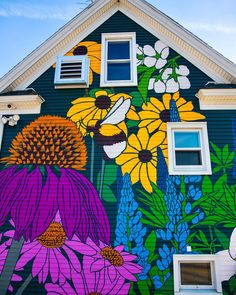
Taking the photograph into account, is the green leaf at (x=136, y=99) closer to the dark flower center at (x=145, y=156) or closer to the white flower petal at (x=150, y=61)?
the white flower petal at (x=150, y=61)

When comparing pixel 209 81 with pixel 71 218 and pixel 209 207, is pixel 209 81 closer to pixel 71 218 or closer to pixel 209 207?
pixel 209 207

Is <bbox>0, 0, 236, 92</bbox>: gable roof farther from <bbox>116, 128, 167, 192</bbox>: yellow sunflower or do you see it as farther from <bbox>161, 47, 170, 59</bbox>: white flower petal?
<bbox>116, 128, 167, 192</bbox>: yellow sunflower

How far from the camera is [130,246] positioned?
665cm

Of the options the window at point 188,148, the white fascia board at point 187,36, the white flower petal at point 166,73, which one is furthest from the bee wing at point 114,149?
the white fascia board at point 187,36

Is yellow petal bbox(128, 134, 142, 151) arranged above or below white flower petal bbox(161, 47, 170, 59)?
below

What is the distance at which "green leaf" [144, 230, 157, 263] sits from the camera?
6.60 meters

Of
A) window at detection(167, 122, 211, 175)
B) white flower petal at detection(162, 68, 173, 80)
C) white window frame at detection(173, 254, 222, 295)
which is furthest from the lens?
white flower petal at detection(162, 68, 173, 80)

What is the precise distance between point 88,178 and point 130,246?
1919mm

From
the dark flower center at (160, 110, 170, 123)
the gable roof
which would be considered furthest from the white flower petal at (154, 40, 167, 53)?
the dark flower center at (160, 110, 170, 123)

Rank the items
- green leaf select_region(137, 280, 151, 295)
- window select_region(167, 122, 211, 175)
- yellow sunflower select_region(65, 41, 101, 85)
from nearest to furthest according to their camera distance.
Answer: green leaf select_region(137, 280, 151, 295) → window select_region(167, 122, 211, 175) → yellow sunflower select_region(65, 41, 101, 85)

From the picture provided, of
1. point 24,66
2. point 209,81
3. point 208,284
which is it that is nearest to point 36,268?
point 208,284

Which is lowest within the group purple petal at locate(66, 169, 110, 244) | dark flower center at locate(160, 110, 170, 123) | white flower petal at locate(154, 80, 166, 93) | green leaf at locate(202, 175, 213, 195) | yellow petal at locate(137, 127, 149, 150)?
purple petal at locate(66, 169, 110, 244)

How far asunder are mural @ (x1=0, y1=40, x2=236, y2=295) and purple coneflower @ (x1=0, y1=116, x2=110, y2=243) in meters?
0.02

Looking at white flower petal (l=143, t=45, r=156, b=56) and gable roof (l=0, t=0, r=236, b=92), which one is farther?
white flower petal (l=143, t=45, r=156, b=56)
